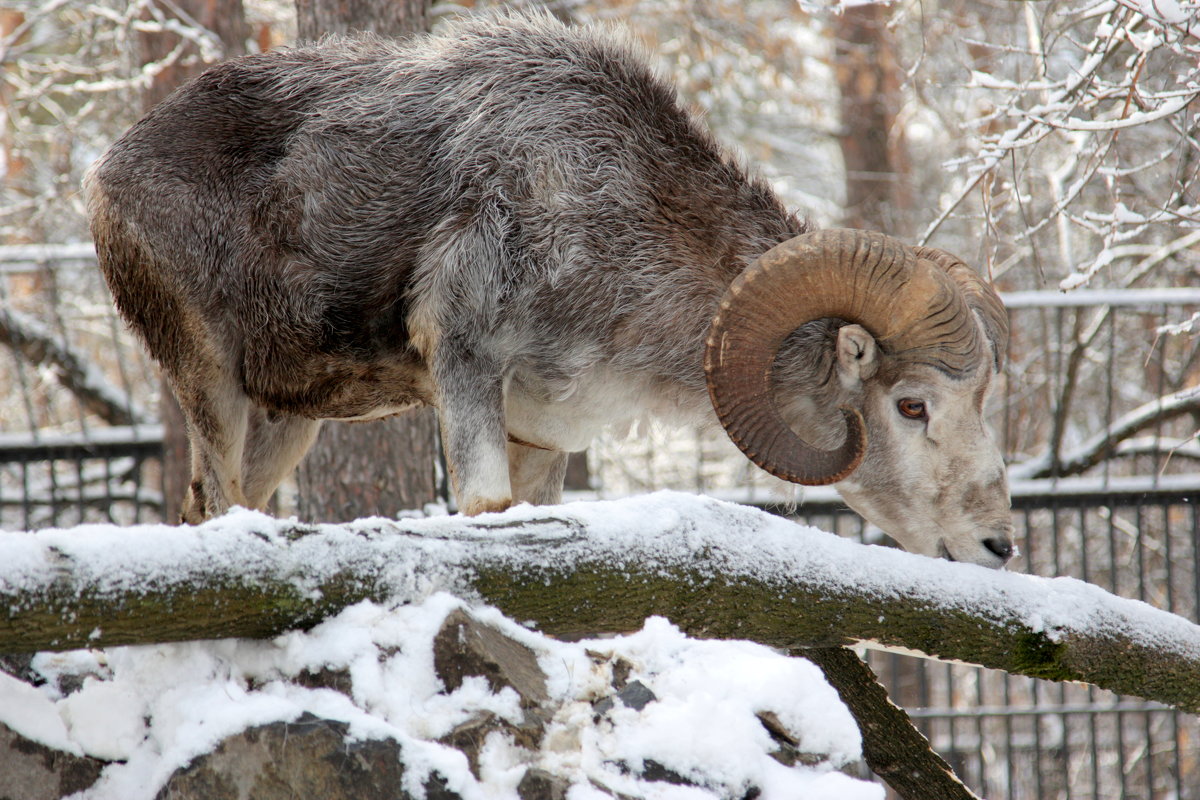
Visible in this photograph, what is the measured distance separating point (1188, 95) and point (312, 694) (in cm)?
389

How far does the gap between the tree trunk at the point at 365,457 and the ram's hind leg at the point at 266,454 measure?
1186mm

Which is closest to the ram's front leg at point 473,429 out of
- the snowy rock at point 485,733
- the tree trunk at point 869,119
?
the snowy rock at point 485,733

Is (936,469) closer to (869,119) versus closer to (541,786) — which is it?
(541,786)

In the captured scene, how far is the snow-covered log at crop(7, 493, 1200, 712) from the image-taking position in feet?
8.94

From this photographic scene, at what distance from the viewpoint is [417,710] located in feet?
9.47

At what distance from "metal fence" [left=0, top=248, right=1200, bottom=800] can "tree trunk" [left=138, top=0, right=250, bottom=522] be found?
0.61 meters

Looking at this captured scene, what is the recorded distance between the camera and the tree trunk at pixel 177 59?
847 centimetres

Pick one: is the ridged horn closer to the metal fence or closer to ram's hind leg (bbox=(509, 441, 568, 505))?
the metal fence

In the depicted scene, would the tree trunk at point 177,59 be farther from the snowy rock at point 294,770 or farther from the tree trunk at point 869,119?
the tree trunk at point 869,119

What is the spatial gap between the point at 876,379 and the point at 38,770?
3.42 metres

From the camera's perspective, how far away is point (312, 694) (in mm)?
2852

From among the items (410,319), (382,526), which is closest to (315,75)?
(410,319)

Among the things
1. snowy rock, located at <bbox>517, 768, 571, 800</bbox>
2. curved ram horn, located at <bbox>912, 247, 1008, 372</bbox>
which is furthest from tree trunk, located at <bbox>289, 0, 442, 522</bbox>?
snowy rock, located at <bbox>517, 768, 571, 800</bbox>

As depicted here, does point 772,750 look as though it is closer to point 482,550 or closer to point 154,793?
point 482,550
